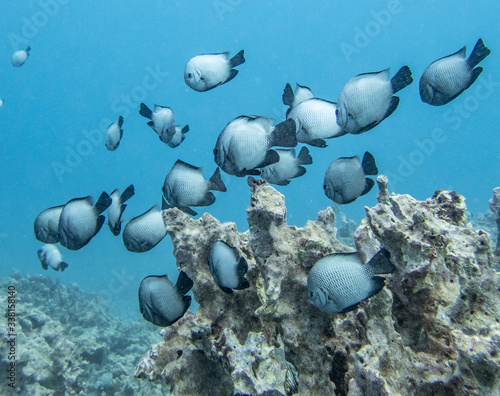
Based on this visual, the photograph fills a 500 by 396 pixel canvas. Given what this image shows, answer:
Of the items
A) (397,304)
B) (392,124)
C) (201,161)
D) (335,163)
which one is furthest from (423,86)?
(392,124)

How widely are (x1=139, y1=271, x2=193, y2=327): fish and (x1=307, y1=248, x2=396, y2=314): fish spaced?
98 cm

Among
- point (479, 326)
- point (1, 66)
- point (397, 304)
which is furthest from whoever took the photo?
point (1, 66)

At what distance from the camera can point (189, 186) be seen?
3.00 m

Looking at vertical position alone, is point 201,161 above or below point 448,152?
below

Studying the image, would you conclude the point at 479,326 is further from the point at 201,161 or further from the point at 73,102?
the point at 73,102

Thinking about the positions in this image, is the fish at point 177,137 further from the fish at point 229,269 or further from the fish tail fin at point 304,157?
the fish at point 229,269

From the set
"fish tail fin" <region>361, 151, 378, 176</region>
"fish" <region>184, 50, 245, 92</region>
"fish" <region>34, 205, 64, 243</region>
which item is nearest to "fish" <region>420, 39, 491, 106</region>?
"fish tail fin" <region>361, 151, 378, 176</region>

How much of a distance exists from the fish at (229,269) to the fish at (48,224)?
2295mm

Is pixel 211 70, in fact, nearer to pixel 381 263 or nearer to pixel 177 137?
pixel 177 137

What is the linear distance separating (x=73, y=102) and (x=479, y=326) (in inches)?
5347

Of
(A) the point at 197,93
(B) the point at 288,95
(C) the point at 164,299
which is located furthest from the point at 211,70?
(A) the point at 197,93

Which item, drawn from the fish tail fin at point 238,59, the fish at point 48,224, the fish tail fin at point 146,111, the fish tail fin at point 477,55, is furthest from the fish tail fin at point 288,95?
the fish at point 48,224

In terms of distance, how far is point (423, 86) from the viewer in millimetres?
2725

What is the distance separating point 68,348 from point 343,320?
5.33 meters
